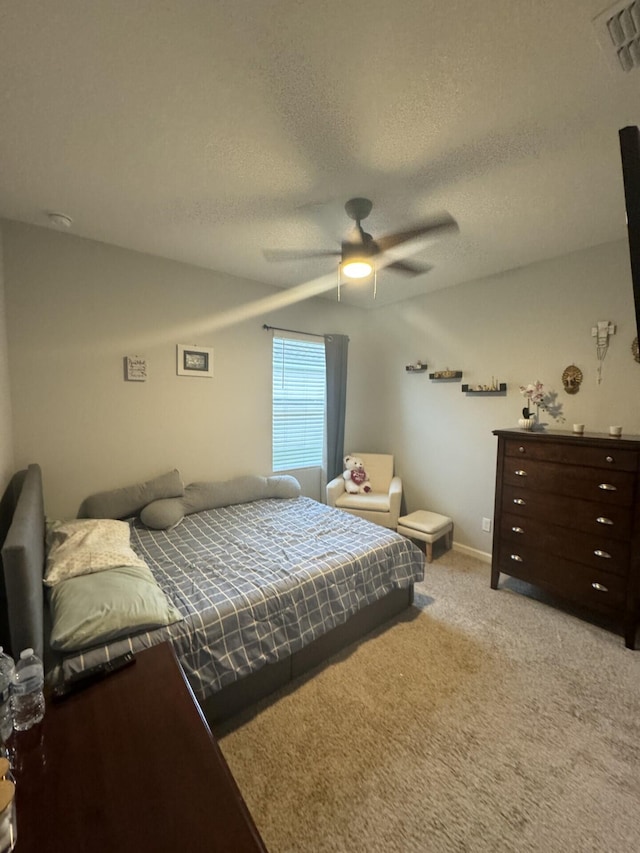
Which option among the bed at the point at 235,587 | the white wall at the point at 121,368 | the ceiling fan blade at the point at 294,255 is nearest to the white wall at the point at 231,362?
the white wall at the point at 121,368

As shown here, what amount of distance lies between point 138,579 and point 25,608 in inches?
20.9

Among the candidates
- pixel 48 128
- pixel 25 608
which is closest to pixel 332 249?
pixel 48 128

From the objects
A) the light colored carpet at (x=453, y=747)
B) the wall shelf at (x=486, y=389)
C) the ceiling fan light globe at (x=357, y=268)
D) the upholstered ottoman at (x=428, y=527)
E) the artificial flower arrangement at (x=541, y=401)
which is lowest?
the light colored carpet at (x=453, y=747)

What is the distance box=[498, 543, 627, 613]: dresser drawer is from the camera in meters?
2.12

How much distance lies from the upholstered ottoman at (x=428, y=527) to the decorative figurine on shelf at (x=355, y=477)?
0.59m

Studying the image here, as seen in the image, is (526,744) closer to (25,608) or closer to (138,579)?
(138,579)

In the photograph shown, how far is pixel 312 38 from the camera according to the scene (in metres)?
1.08

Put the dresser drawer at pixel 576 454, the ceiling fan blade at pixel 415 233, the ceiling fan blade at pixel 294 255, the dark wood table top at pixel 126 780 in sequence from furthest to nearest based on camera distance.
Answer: the ceiling fan blade at pixel 294 255 < the dresser drawer at pixel 576 454 < the ceiling fan blade at pixel 415 233 < the dark wood table top at pixel 126 780

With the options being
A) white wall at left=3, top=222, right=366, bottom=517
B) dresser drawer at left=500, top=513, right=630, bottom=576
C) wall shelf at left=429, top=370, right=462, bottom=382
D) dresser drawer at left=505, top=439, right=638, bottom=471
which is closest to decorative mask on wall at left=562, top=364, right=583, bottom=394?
dresser drawer at left=505, top=439, right=638, bottom=471

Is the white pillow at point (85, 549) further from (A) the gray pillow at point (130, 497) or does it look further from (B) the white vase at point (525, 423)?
(B) the white vase at point (525, 423)

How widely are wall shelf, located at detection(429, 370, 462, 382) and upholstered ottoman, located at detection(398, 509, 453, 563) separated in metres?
1.37

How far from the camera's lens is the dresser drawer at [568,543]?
2.10 m

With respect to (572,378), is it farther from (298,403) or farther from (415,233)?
(298,403)

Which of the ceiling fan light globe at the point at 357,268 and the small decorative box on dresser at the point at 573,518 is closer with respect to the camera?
the ceiling fan light globe at the point at 357,268
